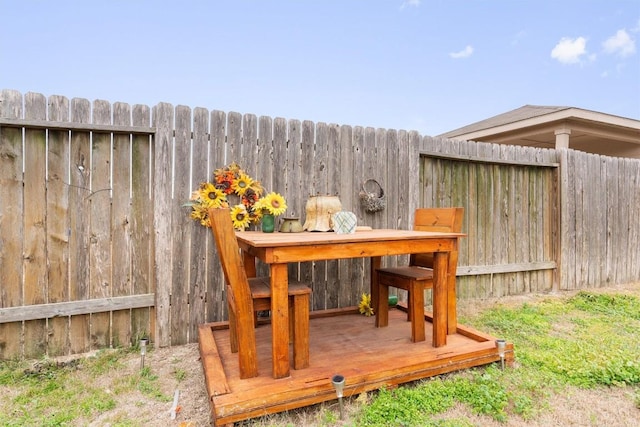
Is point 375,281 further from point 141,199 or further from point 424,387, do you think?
point 141,199

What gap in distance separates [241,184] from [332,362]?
153 cm

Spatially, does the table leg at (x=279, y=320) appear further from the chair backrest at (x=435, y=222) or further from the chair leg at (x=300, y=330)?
the chair backrest at (x=435, y=222)

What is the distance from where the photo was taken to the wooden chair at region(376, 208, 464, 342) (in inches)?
88.8

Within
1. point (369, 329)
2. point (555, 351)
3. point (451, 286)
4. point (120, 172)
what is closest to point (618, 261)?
point (555, 351)

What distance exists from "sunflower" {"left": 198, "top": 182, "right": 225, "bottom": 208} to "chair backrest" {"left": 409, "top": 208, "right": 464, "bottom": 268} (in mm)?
1725

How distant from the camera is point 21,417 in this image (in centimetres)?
157

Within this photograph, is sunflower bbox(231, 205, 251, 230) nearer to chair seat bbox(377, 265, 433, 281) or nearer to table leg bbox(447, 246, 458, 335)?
chair seat bbox(377, 265, 433, 281)

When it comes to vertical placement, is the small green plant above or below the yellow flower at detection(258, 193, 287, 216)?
below

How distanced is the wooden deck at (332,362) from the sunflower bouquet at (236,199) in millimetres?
878

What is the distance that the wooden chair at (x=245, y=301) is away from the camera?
1.65m

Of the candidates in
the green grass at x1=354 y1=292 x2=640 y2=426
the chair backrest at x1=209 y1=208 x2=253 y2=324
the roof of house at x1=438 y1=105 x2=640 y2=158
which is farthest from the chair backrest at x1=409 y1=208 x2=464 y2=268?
the roof of house at x1=438 y1=105 x2=640 y2=158

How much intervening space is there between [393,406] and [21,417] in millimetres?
1832

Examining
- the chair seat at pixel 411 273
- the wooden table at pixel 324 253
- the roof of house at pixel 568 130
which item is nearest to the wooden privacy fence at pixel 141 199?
the chair seat at pixel 411 273

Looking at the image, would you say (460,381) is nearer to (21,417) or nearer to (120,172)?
(21,417)
